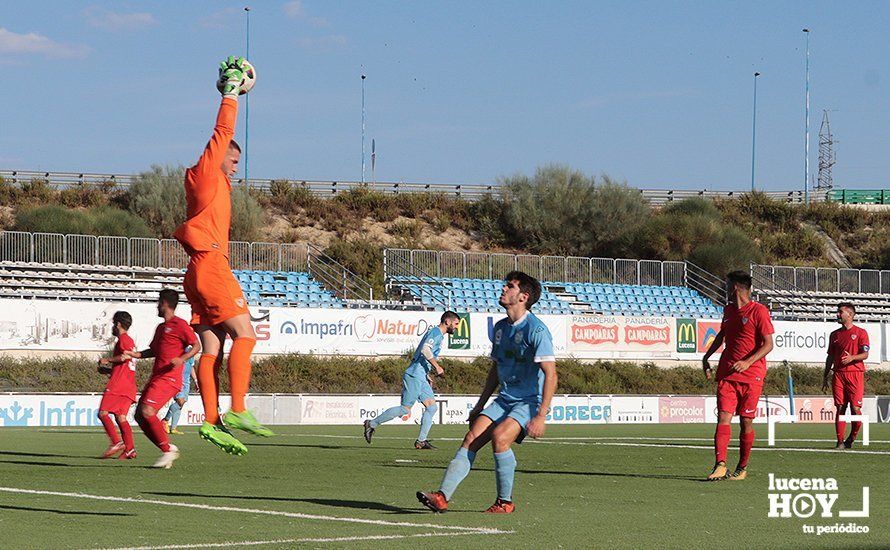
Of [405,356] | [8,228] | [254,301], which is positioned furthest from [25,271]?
[8,228]

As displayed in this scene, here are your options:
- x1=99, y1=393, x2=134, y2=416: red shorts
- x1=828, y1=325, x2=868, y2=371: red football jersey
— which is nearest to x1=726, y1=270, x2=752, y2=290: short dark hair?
x1=828, y1=325, x2=868, y2=371: red football jersey

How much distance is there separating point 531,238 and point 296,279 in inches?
824

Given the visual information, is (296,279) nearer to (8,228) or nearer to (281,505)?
(8,228)

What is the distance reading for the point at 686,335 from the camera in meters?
45.9

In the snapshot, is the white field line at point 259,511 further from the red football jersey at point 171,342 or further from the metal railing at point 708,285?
the metal railing at point 708,285

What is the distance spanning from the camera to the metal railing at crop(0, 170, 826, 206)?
6134cm

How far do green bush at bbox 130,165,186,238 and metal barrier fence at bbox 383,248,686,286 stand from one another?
13113 mm

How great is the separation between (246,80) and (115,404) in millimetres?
8585

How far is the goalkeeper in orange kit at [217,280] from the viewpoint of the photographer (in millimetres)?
9898

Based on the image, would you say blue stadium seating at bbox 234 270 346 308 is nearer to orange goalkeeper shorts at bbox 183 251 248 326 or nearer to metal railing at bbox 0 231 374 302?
metal railing at bbox 0 231 374 302

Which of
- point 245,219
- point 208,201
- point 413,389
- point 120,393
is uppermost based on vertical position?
point 245,219

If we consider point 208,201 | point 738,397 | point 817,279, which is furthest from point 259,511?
point 817,279

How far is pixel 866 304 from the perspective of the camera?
5262 centimetres

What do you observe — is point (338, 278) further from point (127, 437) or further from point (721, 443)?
point (721, 443)
